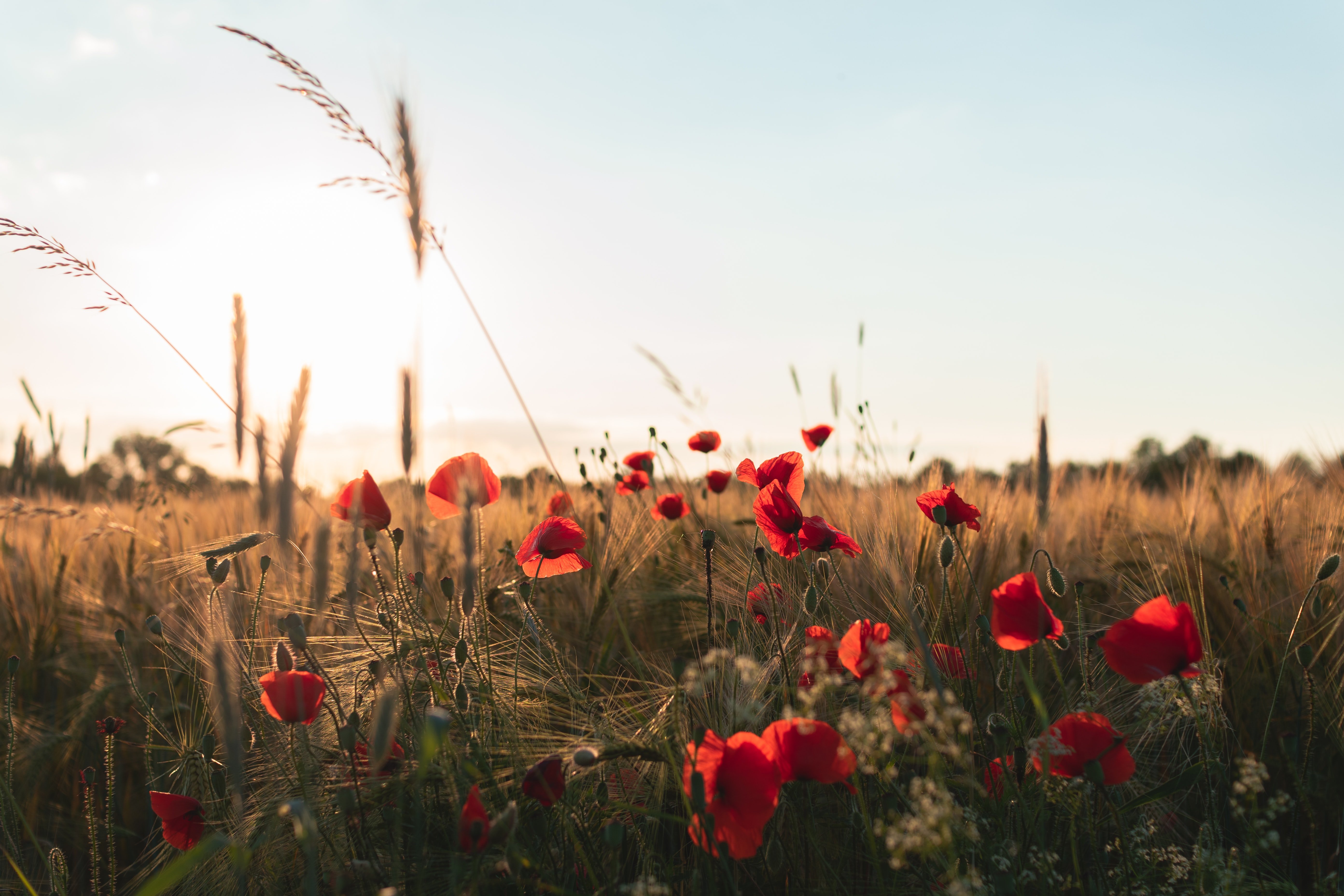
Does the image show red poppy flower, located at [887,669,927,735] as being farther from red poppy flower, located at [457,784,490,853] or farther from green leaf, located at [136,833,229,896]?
green leaf, located at [136,833,229,896]

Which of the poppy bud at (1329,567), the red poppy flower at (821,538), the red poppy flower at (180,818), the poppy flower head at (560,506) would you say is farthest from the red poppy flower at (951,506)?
the red poppy flower at (180,818)

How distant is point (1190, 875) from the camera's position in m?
1.07

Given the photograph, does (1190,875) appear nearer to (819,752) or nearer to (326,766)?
(819,752)

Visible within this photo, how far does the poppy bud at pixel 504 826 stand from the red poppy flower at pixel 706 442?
1641 millimetres

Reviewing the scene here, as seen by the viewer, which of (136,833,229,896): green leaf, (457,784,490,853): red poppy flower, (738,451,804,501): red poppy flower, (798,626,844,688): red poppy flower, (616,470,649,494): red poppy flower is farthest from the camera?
(616,470,649,494): red poppy flower

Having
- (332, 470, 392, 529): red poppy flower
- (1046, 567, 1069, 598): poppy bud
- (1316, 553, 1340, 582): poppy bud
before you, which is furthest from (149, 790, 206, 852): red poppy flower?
(1316, 553, 1340, 582): poppy bud

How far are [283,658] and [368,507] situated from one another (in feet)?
1.06

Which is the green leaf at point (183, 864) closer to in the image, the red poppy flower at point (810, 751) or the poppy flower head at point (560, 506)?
the red poppy flower at point (810, 751)

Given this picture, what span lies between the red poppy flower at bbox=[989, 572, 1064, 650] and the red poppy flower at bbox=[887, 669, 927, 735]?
0.16 m

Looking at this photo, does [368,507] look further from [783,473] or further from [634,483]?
[634,483]

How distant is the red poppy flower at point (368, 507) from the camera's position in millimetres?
1231

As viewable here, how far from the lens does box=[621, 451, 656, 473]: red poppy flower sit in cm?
228

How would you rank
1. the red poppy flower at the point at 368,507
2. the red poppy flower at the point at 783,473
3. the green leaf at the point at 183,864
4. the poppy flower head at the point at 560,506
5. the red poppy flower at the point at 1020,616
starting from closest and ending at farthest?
the green leaf at the point at 183,864 → the red poppy flower at the point at 1020,616 → the red poppy flower at the point at 368,507 → the red poppy flower at the point at 783,473 → the poppy flower head at the point at 560,506

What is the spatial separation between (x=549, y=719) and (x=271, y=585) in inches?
36.1
